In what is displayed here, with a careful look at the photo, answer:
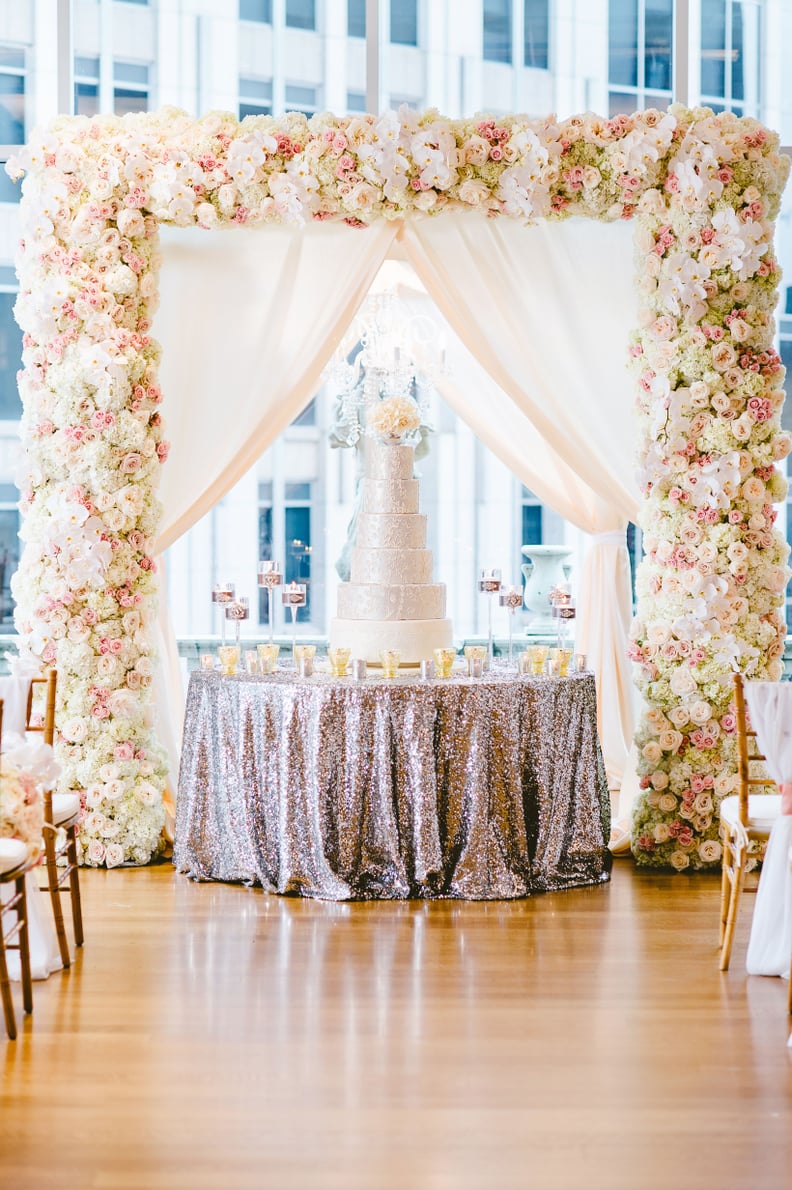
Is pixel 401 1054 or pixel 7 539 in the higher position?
pixel 7 539

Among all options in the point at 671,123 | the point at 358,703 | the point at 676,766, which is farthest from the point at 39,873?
the point at 671,123

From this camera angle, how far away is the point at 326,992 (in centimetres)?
421

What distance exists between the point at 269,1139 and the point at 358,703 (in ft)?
7.70

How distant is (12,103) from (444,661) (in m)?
3.63

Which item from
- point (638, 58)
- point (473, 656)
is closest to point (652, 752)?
point (473, 656)

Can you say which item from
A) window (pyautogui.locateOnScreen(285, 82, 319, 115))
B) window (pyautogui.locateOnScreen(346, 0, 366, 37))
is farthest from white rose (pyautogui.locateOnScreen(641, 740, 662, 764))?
window (pyautogui.locateOnScreen(346, 0, 366, 37))

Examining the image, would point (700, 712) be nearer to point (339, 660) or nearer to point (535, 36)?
point (339, 660)

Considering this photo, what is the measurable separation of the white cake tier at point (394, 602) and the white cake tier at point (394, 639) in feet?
0.10

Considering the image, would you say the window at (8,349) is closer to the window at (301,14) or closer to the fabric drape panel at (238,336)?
the fabric drape panel at (238,336)

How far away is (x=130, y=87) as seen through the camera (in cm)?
688

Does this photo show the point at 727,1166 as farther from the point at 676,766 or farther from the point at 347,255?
the point at 347,255

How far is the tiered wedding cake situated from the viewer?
5832mm

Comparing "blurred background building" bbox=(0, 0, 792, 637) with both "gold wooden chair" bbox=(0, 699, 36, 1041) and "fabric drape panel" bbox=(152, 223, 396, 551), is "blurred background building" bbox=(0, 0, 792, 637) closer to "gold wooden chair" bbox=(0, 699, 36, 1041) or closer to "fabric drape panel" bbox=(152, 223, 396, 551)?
"fabric drape panel" bbox=(152, 223, 396, 551)

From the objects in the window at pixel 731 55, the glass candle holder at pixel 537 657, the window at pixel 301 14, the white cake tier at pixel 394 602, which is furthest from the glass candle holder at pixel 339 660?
the window at pixel 731 55
